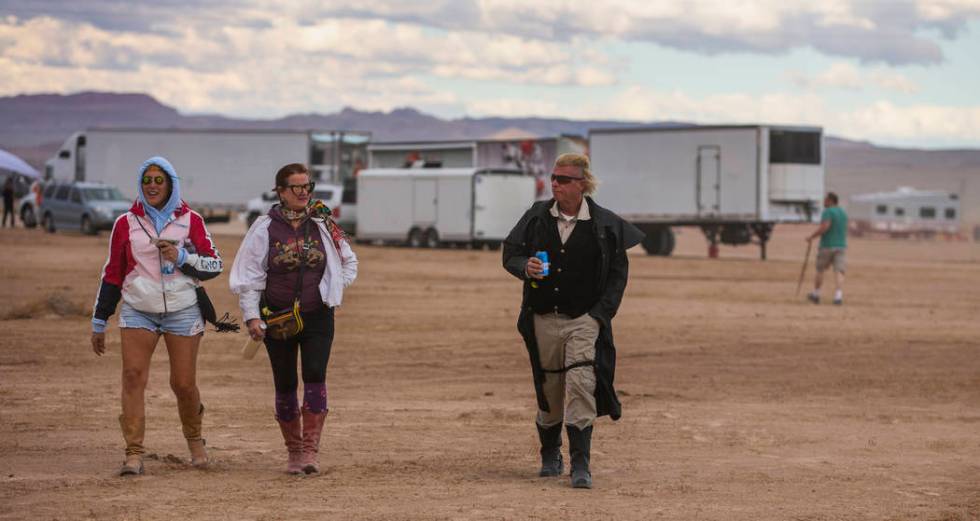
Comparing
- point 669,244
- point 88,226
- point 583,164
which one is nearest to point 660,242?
point 669,244

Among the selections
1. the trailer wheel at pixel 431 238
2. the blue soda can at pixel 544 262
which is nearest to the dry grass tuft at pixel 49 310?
the blue soda can at pixel 544 262

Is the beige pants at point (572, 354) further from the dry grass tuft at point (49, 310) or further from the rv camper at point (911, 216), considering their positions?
the rv camper at point (911, 216)

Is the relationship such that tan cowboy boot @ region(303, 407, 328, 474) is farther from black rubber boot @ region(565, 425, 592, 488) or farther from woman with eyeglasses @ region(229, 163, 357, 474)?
black rubber boot @ region(565, 425, 592, 488)

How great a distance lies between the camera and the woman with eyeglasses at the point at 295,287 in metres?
8.69

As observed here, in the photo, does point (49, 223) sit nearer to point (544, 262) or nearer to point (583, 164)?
point (583, 164)

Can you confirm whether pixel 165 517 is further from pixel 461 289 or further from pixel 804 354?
pixel 461 289

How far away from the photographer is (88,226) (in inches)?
1727

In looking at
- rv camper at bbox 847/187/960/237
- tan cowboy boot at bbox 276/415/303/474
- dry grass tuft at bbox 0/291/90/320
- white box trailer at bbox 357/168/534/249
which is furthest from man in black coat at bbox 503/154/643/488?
rv camper at bbox 847/187/960/237

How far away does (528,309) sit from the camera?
8.81 metres

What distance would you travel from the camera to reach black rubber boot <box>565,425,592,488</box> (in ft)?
28.2

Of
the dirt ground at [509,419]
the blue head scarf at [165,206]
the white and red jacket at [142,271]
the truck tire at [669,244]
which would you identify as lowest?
the dirt ground at [509,419]

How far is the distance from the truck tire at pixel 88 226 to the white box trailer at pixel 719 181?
44.9 ft

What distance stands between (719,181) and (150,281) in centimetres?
3078

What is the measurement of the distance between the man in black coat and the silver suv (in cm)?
3561
